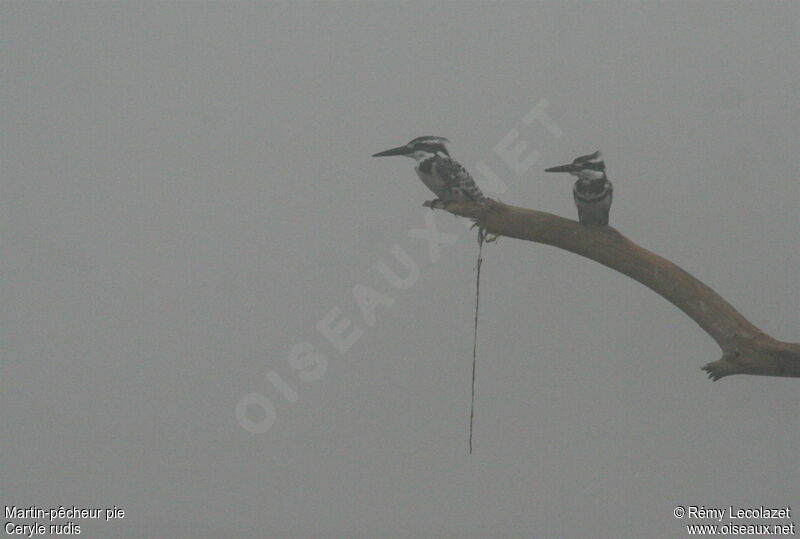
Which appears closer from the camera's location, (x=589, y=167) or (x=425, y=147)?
(x=589, y=167)

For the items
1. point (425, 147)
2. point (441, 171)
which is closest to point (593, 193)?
point (441, 171)

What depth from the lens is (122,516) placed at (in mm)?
3617

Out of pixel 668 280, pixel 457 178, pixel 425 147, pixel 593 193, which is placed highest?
pixel 425 147

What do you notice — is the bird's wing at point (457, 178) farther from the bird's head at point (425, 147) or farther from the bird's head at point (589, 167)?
the bird's head at point (589, 167)

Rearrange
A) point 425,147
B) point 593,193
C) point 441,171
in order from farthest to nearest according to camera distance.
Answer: point 425,147 < point 441,171 < point 593,193

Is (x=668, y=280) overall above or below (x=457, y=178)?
below

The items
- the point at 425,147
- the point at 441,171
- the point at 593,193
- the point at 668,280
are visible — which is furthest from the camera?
the point at 425,147

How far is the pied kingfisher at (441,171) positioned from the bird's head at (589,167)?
1.13 ft

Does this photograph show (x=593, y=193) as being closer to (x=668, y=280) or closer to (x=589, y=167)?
(x=589, y=167)

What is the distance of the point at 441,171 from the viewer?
282 cm

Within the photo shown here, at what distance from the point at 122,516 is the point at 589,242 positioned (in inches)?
94.5

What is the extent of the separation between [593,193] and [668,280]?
37 centimetres

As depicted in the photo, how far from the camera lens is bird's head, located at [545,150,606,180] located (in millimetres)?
2754

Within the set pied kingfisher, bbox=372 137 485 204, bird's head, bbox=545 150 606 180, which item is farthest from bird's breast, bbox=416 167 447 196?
bird's head, bbox=545 150 606 180
